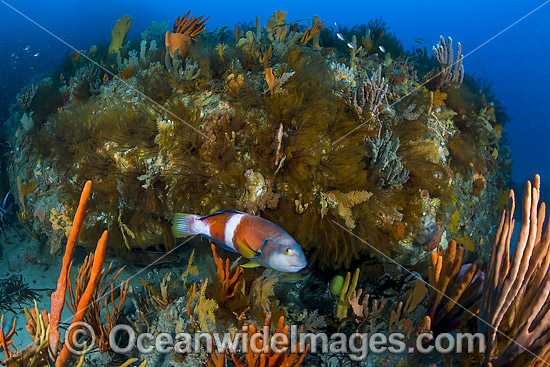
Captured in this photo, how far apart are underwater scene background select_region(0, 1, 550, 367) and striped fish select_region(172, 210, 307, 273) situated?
0.05 ft

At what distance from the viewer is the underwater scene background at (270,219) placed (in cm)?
253

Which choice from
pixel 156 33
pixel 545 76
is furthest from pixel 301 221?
pixel 545 76

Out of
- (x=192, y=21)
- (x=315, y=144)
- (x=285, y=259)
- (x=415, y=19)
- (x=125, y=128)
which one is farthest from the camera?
(x=415, y=19)

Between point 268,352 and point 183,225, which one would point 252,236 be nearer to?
point 183,225

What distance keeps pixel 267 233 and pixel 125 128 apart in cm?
331

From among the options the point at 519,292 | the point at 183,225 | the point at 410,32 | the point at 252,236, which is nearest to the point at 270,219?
the point at 183,225

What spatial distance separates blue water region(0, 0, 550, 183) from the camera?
74.2ft

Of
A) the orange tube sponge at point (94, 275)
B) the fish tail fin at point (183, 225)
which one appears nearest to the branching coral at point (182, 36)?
the fish tail fin at point (183, 225)

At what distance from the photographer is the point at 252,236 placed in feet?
7.68

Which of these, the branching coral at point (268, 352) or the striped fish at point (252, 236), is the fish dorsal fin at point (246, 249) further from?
the branching coral at point (268, 352)

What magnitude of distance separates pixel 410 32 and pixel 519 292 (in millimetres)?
102132

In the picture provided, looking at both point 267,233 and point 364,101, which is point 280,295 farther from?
point 364,101

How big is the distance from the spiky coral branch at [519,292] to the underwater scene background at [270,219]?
16 mm

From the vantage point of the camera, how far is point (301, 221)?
4.20 metres
